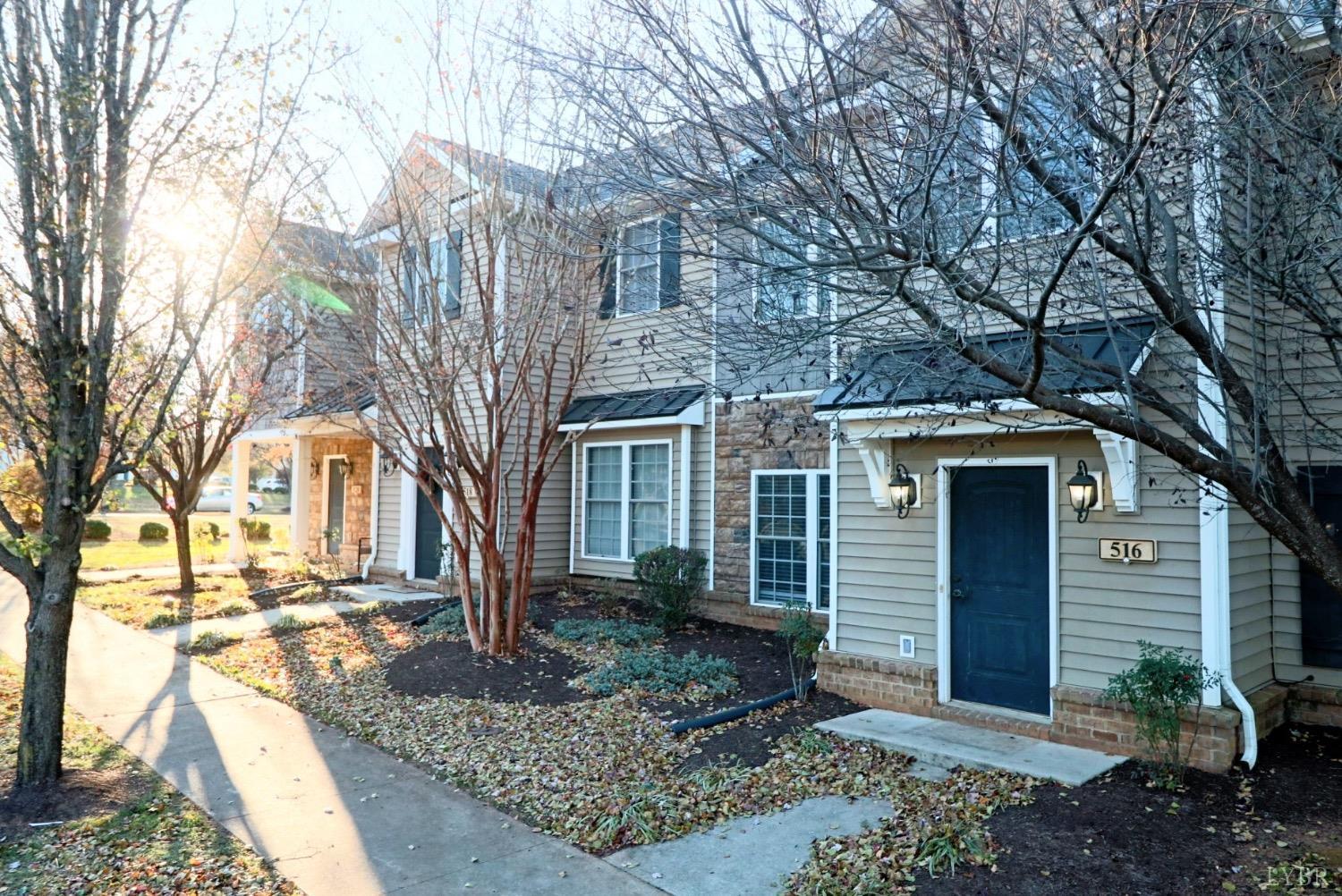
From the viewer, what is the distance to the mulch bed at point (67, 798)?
5066mm

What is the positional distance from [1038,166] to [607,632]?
6920 millimetres

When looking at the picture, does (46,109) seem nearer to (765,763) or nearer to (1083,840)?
(765,763)

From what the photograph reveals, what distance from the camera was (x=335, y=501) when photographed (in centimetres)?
1758

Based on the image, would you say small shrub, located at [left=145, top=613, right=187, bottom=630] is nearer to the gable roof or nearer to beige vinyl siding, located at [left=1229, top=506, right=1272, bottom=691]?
the gable roof

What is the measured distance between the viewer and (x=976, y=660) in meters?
6.99

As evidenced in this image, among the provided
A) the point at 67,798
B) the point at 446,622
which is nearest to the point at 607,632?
the point at 446,622

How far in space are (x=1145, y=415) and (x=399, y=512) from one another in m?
11.7

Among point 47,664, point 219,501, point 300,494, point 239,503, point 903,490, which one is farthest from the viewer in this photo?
point 219,501

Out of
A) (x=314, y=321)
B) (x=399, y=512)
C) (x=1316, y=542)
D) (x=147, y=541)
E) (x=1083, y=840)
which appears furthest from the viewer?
(x=147, y=541)

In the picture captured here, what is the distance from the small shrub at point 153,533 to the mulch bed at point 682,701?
1775cm

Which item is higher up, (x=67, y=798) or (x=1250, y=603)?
(x=1250, y=603)

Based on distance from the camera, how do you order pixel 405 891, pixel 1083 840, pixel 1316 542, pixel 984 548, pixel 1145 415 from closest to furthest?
1. pixel 1316 542
2. pixel 405 891
3. pixel 1083 840
4. pixel 1145 415
5. pixel 984 548

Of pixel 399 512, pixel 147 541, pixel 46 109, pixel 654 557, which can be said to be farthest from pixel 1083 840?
pixel 147 541

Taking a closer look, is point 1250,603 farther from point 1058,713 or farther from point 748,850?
point 748,850
